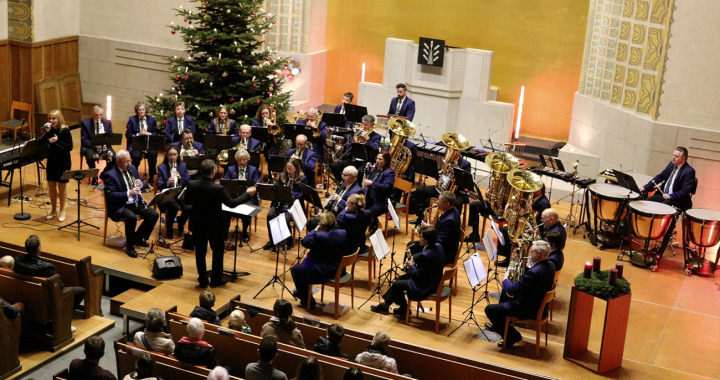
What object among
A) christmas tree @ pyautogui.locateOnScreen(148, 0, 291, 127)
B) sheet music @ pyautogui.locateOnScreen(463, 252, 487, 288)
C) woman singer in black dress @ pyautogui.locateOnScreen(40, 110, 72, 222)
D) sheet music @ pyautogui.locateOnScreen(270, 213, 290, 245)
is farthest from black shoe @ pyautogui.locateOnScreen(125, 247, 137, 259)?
sheet music @ pyautogui.locateOnScreen(463, 252, 487, 288)

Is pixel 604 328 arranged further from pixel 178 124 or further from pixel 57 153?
pixel 178 124

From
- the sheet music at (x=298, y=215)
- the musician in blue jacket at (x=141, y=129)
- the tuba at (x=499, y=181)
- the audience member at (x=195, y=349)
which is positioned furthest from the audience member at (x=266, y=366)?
the musician in blue jacket at (x=141, y=129)

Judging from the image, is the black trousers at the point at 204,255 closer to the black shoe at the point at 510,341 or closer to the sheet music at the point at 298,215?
the sheet music at the point at 298,215

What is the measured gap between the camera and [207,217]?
31.8 ft

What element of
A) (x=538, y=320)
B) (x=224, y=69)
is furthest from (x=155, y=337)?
(x=224, y=69)

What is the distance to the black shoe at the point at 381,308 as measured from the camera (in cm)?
948

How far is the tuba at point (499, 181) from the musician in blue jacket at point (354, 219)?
1.92 metres

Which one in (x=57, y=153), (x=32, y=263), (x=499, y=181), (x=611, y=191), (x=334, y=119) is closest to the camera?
(x=32, y=263)

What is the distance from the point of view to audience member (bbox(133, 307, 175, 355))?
293 inches

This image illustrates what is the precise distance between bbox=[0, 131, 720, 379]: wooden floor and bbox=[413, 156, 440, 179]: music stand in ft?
3.36

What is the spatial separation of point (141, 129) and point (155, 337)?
668cm

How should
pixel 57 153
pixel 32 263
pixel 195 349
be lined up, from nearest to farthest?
pixel 195 349, pixel 32 263, pixel 57 153

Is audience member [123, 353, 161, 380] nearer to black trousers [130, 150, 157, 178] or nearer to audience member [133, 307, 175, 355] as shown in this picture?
audience member [133, 307, 175, 355]

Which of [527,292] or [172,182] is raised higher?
[172,182]
